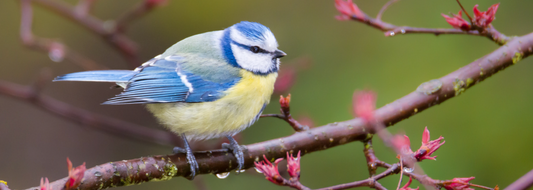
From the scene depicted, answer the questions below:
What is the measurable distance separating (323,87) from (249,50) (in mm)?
1160

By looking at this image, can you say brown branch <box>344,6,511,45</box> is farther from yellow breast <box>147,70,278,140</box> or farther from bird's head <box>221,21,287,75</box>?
yellow breast <box>147,70,278,140</box>

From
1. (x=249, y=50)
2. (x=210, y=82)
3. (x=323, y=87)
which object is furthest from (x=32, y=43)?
(x=323, y=87)

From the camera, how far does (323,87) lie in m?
2.81

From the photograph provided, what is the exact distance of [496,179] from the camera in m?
2.30

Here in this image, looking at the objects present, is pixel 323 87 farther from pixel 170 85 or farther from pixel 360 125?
pixel 170 85

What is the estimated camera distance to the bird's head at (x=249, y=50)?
169cm

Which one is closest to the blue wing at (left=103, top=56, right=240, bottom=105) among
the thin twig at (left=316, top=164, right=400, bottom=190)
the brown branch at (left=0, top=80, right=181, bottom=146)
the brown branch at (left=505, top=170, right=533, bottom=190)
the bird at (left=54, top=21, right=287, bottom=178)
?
the bird at (left=54, top=21, right=287, bottom=178)

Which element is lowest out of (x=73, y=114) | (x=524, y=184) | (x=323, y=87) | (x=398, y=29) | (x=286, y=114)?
(x=524, y=184)

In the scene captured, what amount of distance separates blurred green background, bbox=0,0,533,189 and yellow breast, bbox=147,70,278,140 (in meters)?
0.87

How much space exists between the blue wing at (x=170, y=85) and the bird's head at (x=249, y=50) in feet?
0.33

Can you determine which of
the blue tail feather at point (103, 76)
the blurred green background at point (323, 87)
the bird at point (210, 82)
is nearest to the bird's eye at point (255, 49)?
the bird at point (210, 82)

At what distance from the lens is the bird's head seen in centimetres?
169

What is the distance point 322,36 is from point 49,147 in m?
2.01

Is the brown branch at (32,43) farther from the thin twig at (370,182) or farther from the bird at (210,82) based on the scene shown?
the thin twig at (370,182)
